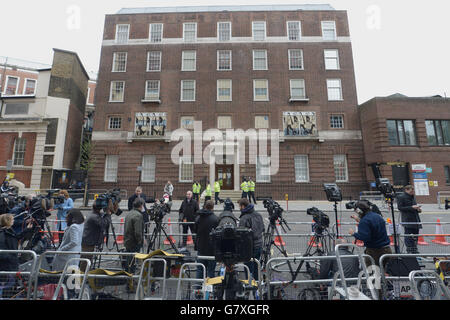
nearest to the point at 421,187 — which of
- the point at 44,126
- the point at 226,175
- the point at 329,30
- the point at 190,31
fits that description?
the point at 226,175

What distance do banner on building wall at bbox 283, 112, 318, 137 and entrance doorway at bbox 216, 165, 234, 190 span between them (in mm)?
6804

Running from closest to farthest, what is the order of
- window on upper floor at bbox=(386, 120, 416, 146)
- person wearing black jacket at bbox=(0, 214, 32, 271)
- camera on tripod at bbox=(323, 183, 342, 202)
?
person wearing black jacket at bbox=(0, 214, 32, 271) → camera on tripod at bbox=(323, 183, 342, 202) → window on upper floor at bbox=(386, 120, 416, 146)

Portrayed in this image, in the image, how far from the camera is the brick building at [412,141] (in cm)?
1927

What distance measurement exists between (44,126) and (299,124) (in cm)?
2721

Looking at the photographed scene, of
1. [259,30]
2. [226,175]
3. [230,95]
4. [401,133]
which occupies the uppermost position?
[259,30]

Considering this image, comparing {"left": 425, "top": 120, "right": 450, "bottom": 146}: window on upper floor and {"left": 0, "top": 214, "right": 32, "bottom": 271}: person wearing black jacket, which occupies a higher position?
{"left": 425, "top": 120, "right": 450, "bottom": 146}: window on upper floor

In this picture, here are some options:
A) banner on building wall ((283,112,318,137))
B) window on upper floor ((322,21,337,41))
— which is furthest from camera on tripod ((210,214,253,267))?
window on upper floor ((322,21,337,41))

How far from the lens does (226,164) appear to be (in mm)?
22094

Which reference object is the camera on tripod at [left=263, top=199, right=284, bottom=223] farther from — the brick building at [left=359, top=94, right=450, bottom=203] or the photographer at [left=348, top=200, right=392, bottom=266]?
the brick building at [left=359, top=94, right=450, bottom=203]

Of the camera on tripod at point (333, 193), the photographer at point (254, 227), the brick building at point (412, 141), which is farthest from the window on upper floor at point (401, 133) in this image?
the photographer at point (254, 227)

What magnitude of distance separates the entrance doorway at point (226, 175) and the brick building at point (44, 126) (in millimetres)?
16828

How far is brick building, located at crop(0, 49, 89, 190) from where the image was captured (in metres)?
22.5

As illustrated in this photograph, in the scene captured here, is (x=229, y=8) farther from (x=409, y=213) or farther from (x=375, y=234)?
(x=375, y=234)

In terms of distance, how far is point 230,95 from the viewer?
75.5ft
